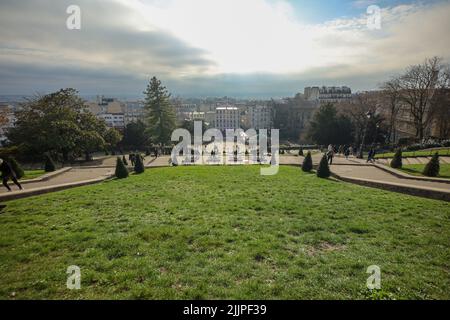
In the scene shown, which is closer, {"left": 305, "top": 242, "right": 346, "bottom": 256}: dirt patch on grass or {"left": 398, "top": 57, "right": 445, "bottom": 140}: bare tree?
{"left": 305, "top": 242, "right": 346, "bottom": 256}: dirt patch on grass

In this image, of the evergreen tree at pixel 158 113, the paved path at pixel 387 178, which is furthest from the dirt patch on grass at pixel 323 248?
the evergreen tree at pixel 158 113

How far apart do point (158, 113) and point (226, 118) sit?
8985cm

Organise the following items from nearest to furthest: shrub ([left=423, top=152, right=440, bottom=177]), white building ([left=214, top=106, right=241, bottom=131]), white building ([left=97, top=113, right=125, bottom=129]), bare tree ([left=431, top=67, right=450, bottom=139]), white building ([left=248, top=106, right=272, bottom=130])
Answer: shrub ([left=423, top=152, right=440, bottom=177]) → bare tree ([left=431, top=67, right=450, bottom=139]) → white building ([left=97, top=113, right=125, bottom=129]) → white building ([left=248, top=106, right=272, bottom=130]) → white building ([left=214, top=106, right=241, bottom=131])

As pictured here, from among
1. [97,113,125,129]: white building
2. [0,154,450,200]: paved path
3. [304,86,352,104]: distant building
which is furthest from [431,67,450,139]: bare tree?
[97,113,125,129]: white building

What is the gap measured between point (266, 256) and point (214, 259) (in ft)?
3.82

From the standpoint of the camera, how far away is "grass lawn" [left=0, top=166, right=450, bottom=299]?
14.8 ft

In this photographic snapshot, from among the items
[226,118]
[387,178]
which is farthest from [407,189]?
[226,118]

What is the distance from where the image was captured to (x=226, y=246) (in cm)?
612

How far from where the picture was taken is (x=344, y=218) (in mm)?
8156

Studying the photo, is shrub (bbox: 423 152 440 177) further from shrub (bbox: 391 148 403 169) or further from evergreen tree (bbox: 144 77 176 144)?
evergreen tree (bbox: 144 77 176 144)

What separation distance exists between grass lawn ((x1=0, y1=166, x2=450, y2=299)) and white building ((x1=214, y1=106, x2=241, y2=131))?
405ft

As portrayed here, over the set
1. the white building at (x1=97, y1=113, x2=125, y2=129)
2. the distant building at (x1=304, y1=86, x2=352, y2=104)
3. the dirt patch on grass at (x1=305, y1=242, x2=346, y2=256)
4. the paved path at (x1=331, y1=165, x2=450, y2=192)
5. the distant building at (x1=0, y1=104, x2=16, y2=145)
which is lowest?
the dirt patch on grass at (x1=305, y1=242, x2=346, y2=256)
